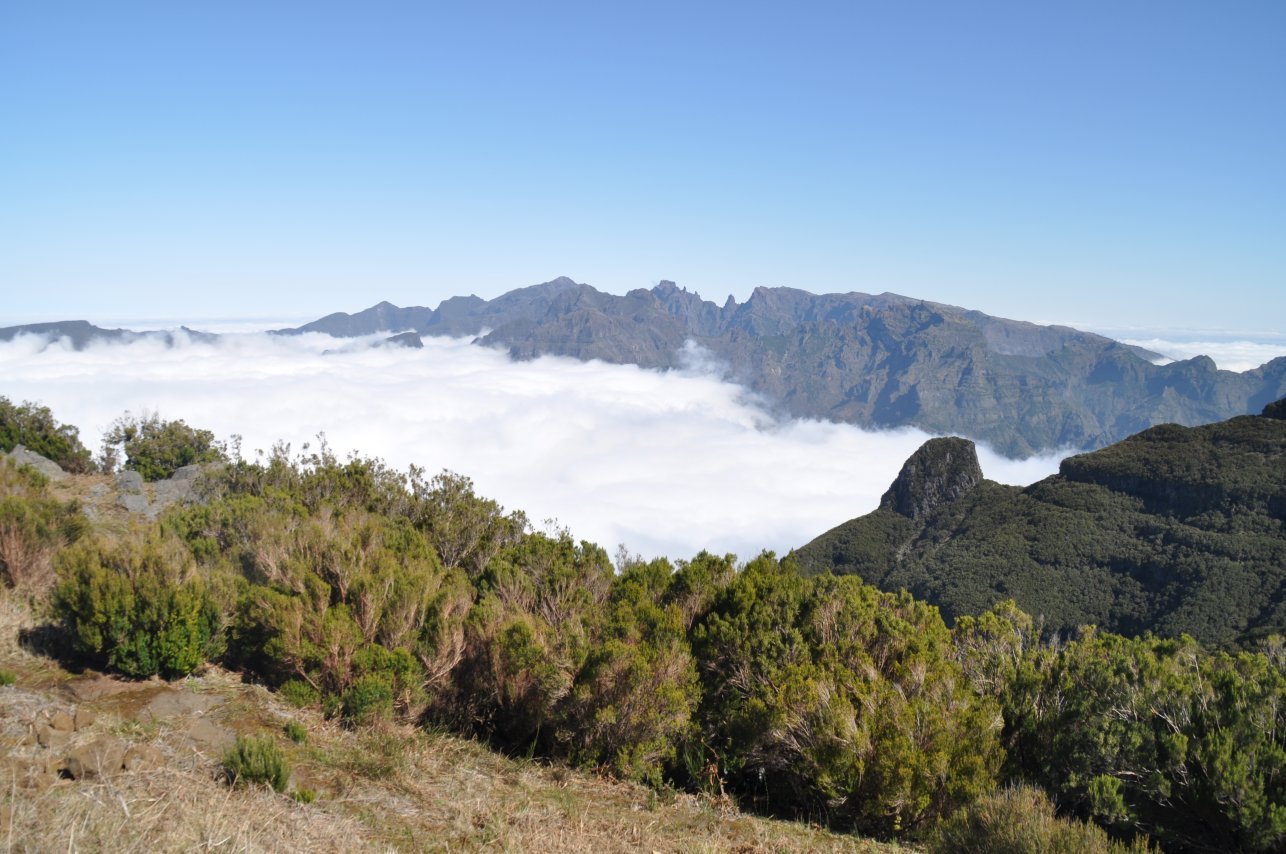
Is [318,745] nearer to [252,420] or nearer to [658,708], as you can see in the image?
[658,708]

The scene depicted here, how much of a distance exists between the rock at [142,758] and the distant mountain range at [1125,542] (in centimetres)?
6555

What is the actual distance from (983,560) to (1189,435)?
40652mm

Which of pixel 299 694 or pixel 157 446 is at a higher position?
pixel 157 446

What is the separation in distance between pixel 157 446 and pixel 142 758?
30.4m

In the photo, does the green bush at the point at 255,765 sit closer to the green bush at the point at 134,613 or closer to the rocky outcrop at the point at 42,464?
the green bush at the point at 134,613

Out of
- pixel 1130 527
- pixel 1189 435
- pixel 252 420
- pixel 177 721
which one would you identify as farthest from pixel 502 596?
pixel 252 420

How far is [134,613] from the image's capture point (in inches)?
358

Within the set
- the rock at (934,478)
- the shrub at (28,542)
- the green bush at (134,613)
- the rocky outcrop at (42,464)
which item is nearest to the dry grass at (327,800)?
the green bush at (134,613)

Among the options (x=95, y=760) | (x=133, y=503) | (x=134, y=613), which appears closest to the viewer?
(x=95, y=760)

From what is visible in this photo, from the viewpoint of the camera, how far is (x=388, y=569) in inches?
438

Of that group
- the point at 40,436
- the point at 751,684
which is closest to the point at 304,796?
the point at 751,684

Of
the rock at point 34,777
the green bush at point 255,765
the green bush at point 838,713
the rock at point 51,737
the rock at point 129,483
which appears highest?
the rock at point 34,777

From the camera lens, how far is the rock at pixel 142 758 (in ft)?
21.0

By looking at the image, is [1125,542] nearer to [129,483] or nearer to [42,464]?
[129,483]
